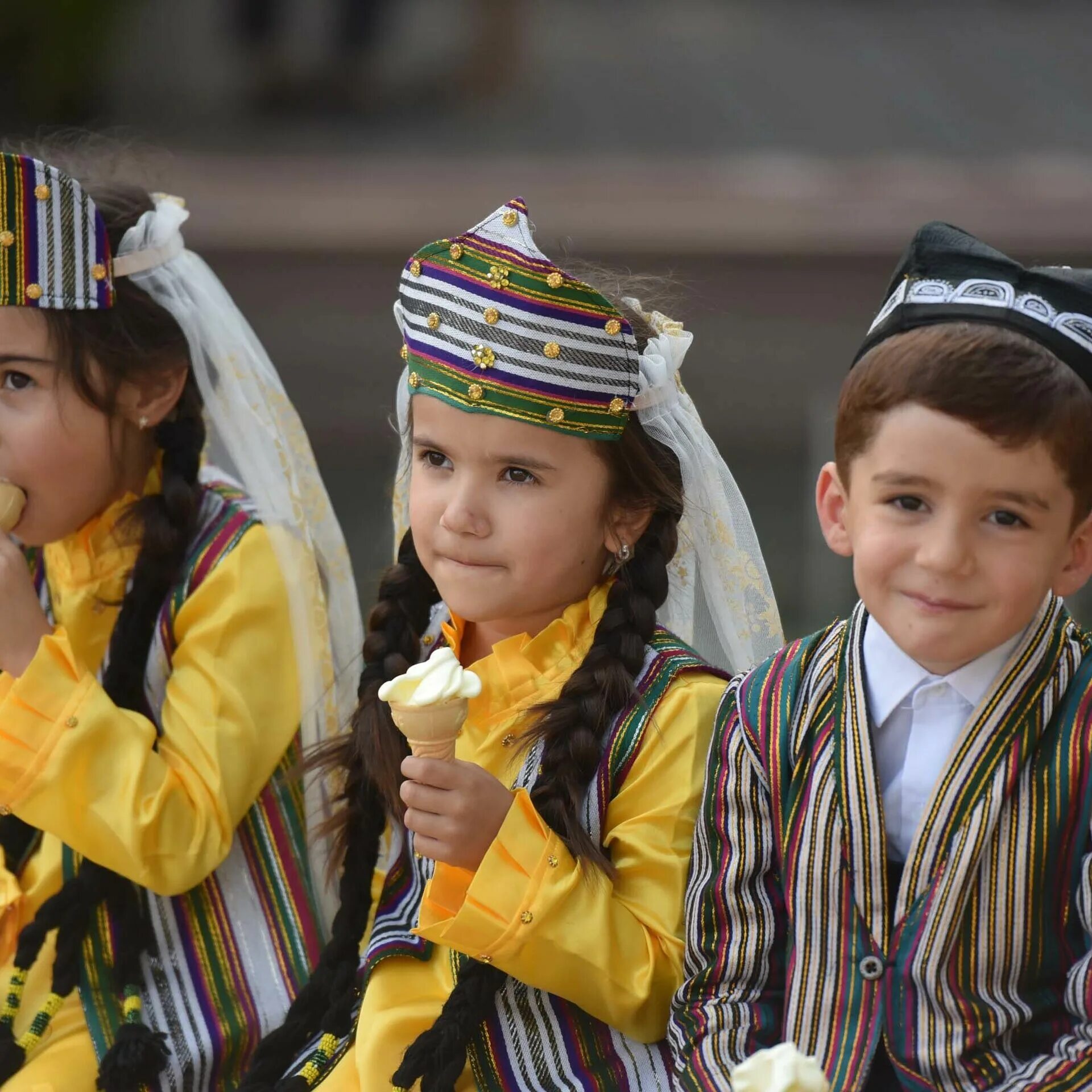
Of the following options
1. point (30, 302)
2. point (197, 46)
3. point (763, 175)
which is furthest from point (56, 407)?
point (197, 46)

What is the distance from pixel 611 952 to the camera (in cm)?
212

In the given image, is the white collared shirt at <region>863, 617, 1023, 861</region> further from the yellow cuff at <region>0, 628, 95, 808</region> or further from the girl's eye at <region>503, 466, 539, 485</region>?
the yellow cuff at <region>0, 628, 95, 808</region>

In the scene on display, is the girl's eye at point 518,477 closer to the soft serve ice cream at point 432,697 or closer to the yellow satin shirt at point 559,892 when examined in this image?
the yellow satin shirt at point 559,892

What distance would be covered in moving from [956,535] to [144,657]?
1.38 m

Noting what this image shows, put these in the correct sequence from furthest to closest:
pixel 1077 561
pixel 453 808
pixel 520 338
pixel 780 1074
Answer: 1. pixel 520 338
2. pixel 453 808
3. pixel 1077 561
4. pixel 780 1074

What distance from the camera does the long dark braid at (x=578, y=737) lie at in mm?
2158

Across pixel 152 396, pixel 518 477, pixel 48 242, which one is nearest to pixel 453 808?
pixel 518 477

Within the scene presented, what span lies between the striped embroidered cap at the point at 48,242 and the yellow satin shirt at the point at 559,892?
2.89ft

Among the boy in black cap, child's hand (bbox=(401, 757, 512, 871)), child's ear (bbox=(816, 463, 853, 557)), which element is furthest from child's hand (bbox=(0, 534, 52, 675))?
child's ear (bbox=(816, 463, 853, 557))

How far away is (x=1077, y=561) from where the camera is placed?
1953 millimetres

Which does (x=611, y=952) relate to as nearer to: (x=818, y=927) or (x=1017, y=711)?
(x=818, y=927)

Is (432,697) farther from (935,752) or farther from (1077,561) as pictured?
(1077,561)

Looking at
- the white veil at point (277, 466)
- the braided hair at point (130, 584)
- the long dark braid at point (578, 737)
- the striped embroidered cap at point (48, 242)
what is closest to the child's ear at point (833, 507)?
the long dark braid at point (578, 737)

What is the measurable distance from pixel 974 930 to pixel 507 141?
1184 centimetres
